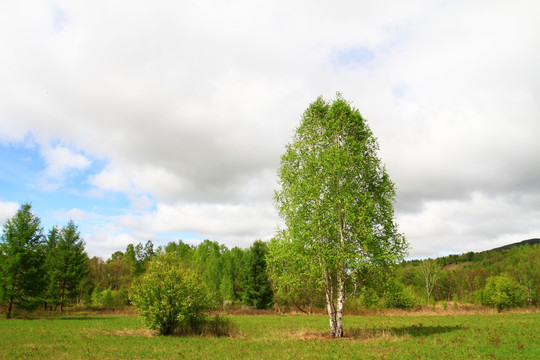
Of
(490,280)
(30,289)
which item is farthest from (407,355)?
(490,280)

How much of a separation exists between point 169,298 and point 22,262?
88.1 feet

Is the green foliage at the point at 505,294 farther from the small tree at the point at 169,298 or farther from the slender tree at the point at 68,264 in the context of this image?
the slender tree at the point at 68,264

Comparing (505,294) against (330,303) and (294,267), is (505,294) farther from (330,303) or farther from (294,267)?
(294,267)

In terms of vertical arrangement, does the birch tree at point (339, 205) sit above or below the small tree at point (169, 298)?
above

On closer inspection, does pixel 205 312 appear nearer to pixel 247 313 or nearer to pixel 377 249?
A: pixel 377 249

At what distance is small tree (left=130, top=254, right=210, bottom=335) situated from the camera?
25.3m

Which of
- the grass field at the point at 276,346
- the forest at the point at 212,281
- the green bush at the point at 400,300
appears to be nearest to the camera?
the grass field at the point at 276,346

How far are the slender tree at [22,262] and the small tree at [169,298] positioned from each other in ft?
73.6

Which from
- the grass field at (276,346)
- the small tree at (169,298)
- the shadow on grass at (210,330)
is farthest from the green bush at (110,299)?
the shadow on grass at (210,330)

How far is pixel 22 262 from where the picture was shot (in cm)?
3944

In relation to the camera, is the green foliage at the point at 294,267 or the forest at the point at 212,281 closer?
the green foliage at the point at 294,267

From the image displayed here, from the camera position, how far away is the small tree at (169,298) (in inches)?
998

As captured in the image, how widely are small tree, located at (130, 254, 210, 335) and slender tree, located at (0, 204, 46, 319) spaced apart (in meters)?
22.4

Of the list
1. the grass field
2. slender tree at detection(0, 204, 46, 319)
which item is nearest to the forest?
slender tree at detection(0, 204, 46, 319)
